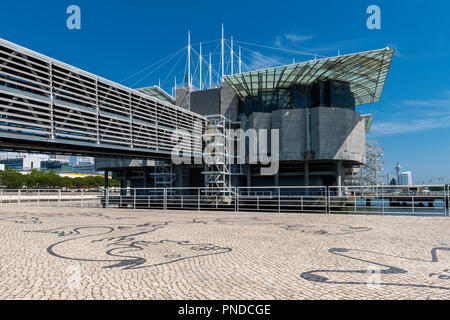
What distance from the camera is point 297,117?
40.7 meters

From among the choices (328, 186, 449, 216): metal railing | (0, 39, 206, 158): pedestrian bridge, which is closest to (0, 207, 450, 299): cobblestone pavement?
(328, 186, 449, 216): metal railing

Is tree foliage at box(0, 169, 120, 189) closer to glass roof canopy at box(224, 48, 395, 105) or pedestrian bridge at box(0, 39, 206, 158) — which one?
glass roof canopy at box(224, 48, 395, 105)

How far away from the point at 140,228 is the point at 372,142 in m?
81.6

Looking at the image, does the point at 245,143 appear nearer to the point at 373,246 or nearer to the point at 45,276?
the point at 373,246

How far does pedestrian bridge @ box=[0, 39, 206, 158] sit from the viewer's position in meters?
15.8

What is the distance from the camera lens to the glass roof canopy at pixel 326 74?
35281mm

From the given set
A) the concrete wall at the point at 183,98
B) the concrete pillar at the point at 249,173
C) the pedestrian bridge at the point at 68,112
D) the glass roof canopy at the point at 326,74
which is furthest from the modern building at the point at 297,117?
the pedestrian bridge at the point at 68,112

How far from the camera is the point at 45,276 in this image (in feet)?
15.6

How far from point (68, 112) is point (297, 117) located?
2993 centimetres

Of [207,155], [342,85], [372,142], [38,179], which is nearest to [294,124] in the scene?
[342,85]

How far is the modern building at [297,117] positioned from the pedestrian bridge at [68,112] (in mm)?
10781

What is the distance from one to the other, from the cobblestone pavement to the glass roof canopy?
30.8 m

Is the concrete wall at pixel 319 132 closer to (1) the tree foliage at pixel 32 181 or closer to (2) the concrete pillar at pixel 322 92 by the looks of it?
(2) the concrete pillar at pixel 322 92

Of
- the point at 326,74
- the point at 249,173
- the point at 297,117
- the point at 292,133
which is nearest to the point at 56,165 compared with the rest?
the point at 249,173
